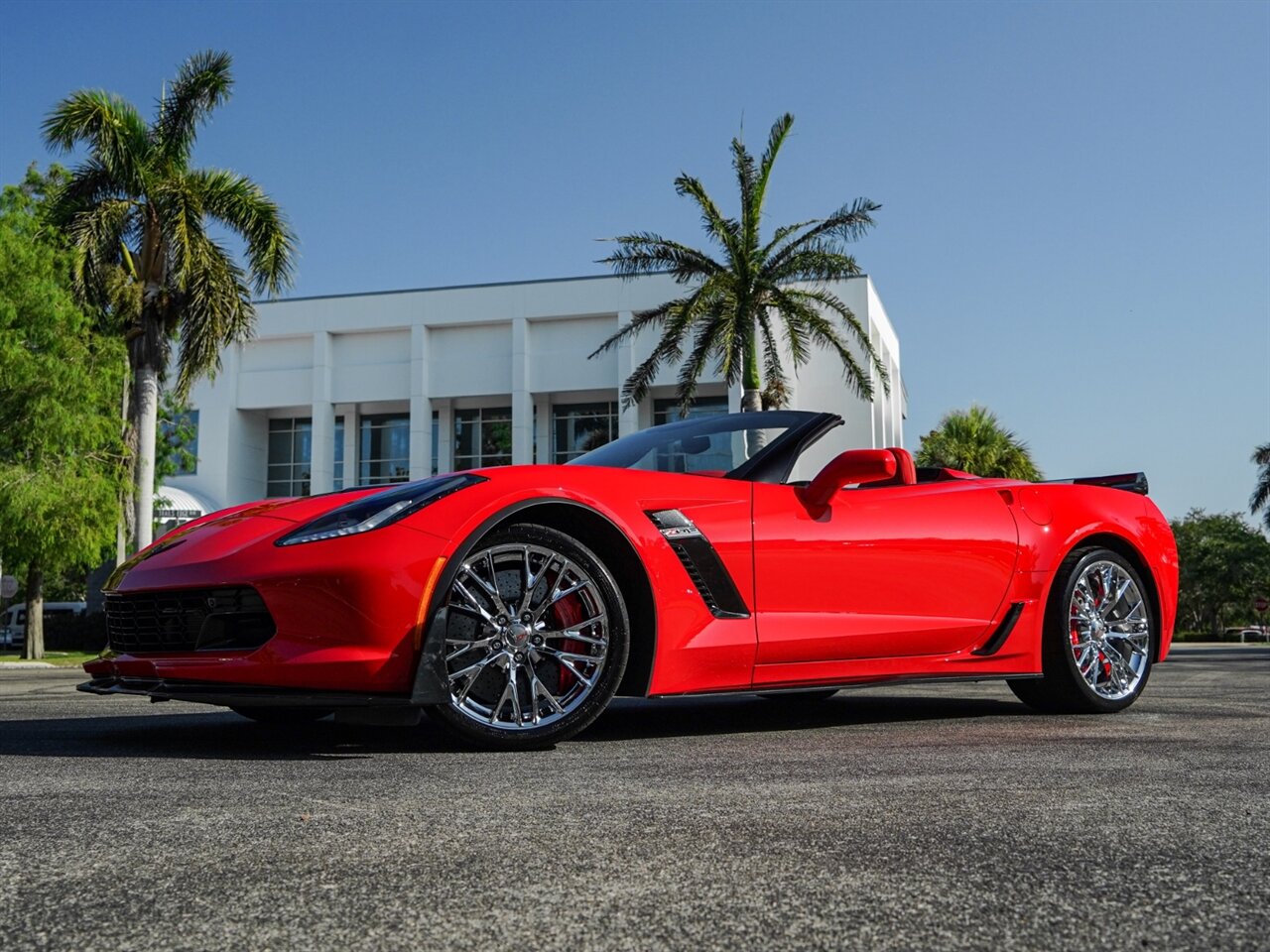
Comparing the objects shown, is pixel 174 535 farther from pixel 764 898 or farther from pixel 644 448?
pixel 764 898

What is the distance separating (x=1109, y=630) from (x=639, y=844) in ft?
12.9

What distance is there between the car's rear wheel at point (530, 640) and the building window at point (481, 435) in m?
42.5

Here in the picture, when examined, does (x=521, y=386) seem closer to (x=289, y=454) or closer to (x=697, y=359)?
(x=289, y=454)

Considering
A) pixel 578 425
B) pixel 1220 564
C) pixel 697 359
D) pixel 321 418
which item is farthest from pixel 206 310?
pixel 1220 564

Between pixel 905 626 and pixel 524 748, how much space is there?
5.54ft

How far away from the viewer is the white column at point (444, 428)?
4722cm

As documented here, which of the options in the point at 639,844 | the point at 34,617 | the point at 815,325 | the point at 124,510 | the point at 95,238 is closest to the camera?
the point at 639,844

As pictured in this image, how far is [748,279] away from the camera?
23703 mm

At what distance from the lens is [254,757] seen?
3.68 metres

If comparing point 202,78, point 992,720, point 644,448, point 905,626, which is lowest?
point 992,720

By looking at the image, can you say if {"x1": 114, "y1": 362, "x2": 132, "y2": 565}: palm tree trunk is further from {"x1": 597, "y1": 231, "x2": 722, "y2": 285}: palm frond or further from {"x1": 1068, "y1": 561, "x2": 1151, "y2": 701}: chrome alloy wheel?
{"x1": 1068, "y1": 561, "x2": 1151, "y2": 701}: chrome alloy wheel

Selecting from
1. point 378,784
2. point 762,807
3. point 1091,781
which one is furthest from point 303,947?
point 1091,781

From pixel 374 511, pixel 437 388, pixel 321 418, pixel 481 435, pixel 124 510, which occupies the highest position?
pixel 437 388

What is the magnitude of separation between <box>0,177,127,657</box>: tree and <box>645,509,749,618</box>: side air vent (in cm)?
1808
